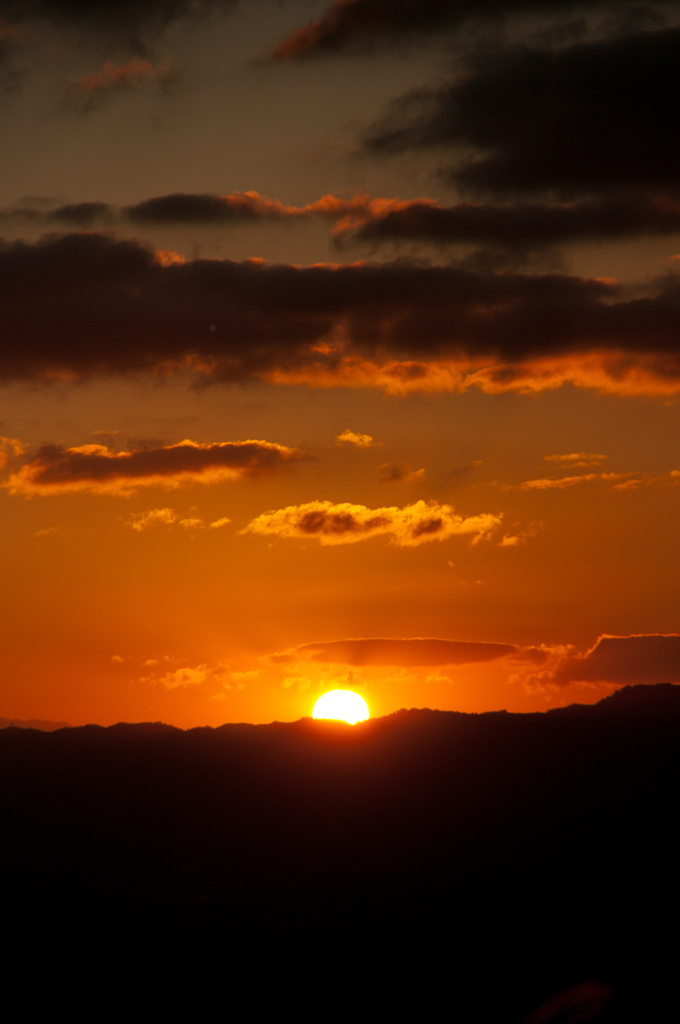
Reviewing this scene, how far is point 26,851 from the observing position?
116 m

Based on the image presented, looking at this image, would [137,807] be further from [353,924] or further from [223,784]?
[353,924]

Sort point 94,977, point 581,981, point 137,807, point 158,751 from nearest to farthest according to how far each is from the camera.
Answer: point 581,981, point 94,977, point 137,807, point 158,751

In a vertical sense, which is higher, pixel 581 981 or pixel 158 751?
pixel 158 751

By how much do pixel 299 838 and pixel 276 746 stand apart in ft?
67.8

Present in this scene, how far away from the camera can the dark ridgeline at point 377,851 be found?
268 feet

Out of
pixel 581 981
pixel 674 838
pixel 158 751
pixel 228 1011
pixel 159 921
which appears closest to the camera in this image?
pixel 581 981

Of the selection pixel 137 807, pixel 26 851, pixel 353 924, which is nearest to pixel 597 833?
pixel 353 924

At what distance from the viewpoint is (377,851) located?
115750mm

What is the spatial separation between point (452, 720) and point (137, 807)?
4375 cm

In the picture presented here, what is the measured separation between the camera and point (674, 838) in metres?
106

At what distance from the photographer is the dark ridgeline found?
81.7 metres

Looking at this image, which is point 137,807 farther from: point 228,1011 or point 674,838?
point 674,838

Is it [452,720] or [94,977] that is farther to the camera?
[452,720]

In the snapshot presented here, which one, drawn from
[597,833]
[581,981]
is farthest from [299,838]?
[581,981]
